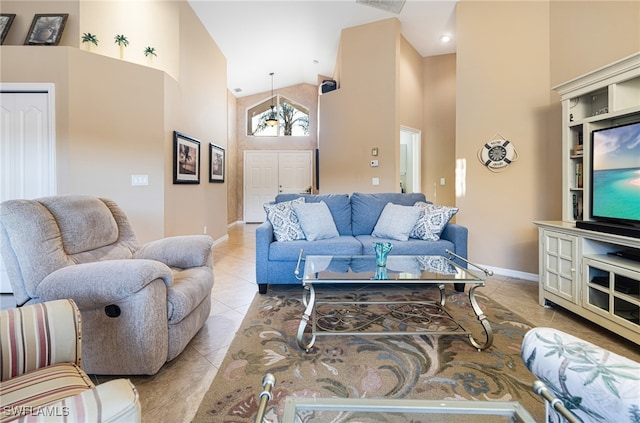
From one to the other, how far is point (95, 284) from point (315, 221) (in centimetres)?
194

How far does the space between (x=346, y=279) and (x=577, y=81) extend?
258 centimetres

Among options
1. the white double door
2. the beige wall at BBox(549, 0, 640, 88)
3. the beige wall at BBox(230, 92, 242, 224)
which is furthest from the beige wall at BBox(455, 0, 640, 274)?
the beige wall at BBox(230, 92, 242, 224)

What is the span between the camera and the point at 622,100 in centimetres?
215

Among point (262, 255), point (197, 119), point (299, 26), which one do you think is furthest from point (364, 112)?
point (262, 255)

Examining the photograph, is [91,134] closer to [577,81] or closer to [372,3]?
[372,3]

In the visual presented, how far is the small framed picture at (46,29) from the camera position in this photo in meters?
2.89

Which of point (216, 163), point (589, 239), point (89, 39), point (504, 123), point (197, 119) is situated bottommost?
point (589, 239)

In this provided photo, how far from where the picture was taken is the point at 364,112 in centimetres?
487

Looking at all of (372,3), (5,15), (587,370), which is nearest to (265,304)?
(587,370)

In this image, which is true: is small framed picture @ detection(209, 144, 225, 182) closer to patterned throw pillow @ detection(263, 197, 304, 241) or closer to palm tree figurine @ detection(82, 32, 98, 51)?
palm tree figurine @ detection(82, 32, 98, 51)

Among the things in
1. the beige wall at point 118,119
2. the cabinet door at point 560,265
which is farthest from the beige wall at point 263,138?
the cabinet door at point 560,265

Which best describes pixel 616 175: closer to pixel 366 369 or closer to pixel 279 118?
pixel 366 369

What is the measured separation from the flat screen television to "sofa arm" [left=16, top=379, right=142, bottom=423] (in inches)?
106

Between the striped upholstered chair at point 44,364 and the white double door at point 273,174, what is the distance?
7.50m
